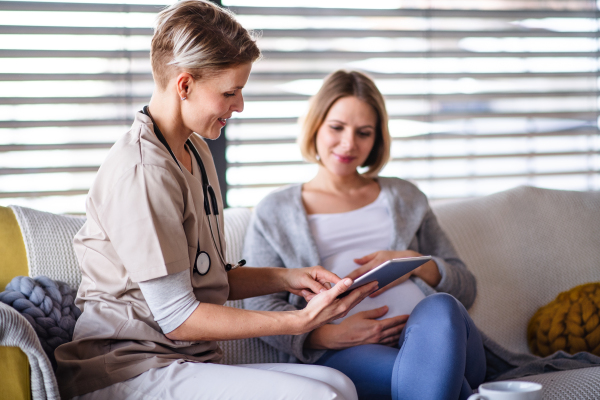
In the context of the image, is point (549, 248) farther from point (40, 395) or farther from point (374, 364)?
point (40, 395)

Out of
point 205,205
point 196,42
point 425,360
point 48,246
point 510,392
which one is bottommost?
point 425,360

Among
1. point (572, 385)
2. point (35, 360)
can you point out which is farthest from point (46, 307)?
point (572, 385)

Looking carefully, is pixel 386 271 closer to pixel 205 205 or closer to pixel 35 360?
pixel 205 205

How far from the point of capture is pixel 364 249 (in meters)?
1.84

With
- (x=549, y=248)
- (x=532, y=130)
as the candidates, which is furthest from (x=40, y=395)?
(x=532, y=130)

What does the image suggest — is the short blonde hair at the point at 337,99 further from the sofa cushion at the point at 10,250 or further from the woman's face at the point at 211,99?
the sofa cushion at the point at 10,250

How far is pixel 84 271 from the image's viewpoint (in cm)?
124

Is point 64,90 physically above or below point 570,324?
above

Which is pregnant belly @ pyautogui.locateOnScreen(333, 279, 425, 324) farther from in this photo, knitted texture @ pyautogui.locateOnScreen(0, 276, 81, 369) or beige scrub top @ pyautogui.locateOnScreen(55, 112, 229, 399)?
knitted texture @ pyautogui.locateOnScreen(0, 276, 81, 369)

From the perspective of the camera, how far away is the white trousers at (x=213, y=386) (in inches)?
42.5

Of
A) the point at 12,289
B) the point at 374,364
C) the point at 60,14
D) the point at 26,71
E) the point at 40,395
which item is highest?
the point at 60,14

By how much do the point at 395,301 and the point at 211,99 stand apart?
86cm

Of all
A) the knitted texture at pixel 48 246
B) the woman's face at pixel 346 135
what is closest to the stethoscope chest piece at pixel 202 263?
the knitted texture at pixel 48 246

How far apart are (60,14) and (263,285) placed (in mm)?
1462
